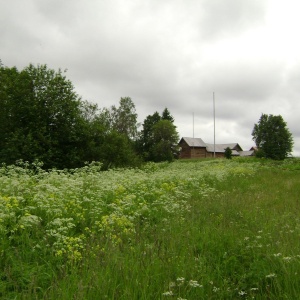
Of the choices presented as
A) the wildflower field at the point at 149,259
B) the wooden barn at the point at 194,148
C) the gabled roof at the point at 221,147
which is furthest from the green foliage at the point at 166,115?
the wildflower field at the point at 149,259

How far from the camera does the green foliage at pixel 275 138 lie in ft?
231

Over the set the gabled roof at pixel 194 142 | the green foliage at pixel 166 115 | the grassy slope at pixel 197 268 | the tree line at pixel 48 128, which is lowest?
the grassy slope at pixel 197 268

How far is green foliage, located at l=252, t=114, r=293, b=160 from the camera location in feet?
231

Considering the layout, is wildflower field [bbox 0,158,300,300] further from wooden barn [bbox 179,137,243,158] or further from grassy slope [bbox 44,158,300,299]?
wooden barn [bbox 179,137,243,158]

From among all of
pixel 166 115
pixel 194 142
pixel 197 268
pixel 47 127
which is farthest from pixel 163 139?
pixel 197 268

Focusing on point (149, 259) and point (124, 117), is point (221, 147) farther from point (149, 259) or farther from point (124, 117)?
point (149, 259)

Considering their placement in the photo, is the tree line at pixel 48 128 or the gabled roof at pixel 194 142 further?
the gabled roof at pixel 194 142

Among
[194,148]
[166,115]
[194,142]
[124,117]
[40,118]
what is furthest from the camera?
[194,142]

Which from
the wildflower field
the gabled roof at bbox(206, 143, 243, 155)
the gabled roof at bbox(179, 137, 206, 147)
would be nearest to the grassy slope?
the wildflower field

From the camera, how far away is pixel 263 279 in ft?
11.1

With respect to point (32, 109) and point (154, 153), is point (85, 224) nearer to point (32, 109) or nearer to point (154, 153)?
point (32, 109)

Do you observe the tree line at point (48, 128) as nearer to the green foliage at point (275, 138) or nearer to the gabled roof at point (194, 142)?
the green foliage at point (275, 138)

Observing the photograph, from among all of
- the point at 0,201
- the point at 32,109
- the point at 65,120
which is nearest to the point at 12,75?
the point at 32,109

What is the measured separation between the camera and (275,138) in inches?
2854
